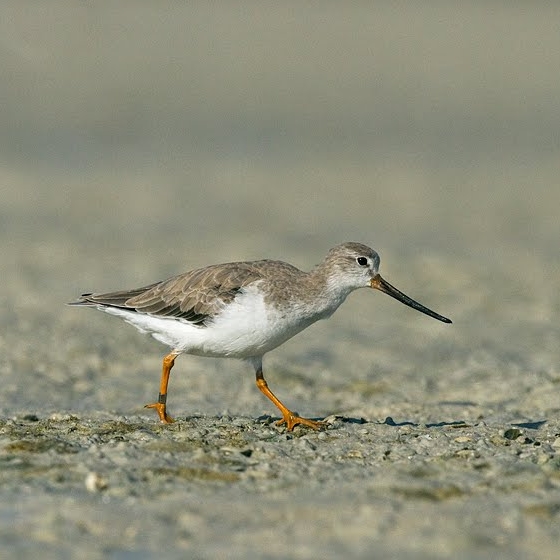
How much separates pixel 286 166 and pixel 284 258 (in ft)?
32.1

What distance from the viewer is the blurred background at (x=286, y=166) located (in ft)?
47.9

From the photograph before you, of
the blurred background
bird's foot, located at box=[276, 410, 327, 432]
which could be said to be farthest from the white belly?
the blurred background

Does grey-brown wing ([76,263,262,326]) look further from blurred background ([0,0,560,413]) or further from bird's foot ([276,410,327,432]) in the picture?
blurred background ([0,0,560,413])

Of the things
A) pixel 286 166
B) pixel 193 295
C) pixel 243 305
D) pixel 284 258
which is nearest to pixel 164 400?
pixel 193 295

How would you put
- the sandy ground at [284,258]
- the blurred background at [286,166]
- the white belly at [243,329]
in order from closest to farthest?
the sandy ground at [284,258], the white belly at [243,329], the blurred background at [286,166]

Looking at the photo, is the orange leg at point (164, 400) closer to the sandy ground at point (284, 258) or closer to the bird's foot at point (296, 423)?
the sandy ground at point (284, 258)

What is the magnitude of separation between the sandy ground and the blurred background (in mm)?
90

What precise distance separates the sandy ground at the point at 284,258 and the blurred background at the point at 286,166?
3.5 inches

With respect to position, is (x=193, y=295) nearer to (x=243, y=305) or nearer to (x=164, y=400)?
(x=243, y=305)

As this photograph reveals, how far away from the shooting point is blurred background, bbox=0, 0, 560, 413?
47.9 ft

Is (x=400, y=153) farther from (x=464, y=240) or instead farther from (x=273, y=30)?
(x=273, y=30)

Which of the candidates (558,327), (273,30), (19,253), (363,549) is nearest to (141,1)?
(273,30)

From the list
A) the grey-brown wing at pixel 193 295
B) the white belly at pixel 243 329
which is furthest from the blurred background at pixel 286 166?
the white belly at pixel 243 329

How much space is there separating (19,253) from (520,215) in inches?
370
